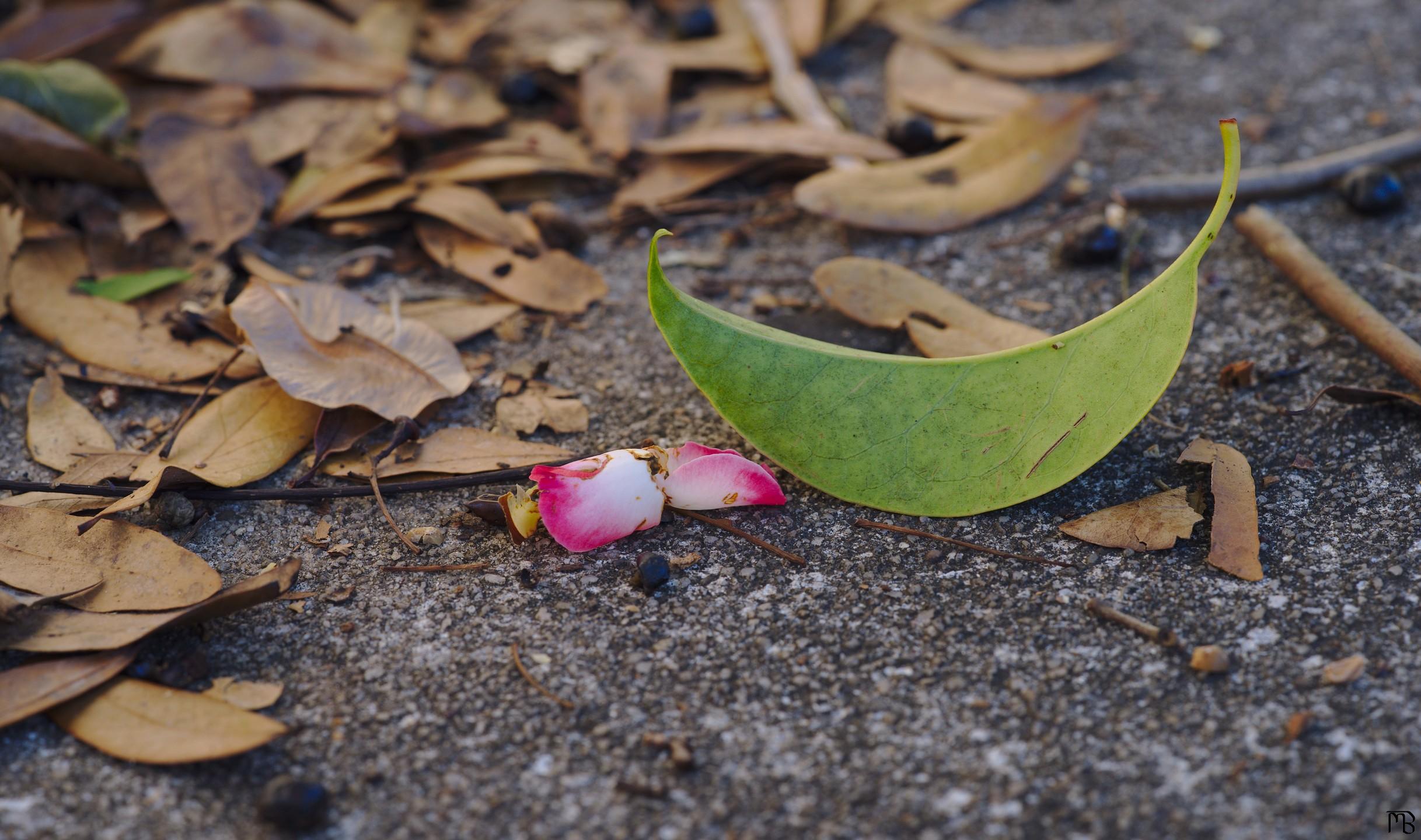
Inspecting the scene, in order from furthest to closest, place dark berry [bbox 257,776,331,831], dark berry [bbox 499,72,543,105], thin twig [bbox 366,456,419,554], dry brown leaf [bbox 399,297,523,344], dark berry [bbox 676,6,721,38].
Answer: dark berry [bbox 676,6,721,38] → dark berry [bbox 499,72,543,105] → dry brown leaf [bbox 399,297,523,344] → thin twig [bbox 366,456,419,554] → dark berry [bbox 257,776,331,831]

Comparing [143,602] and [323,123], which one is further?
[323,123]

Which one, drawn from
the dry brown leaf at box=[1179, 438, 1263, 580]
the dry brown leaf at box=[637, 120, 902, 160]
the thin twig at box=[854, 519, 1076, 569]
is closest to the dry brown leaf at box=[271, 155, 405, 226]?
the dry brown leaf at box=[637, 120, 902, 160]

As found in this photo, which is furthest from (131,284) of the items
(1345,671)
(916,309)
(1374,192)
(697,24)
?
(1374,192)

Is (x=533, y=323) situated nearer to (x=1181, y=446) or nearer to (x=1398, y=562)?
(x=1181, y=446)

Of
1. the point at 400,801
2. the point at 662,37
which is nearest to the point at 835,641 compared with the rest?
the point at 400,801

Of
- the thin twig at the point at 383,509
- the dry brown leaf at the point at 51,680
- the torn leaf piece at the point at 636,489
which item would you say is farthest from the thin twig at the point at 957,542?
the dry brown leaf at the point at 51,680

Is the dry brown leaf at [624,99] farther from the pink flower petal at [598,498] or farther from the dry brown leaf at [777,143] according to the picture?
the pink flower petal at [598,498]

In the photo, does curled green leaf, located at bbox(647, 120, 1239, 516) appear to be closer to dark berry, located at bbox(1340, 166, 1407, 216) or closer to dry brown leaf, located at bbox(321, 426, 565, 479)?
dry brown leaf, located at bbox(321, 426, 565, 479)
